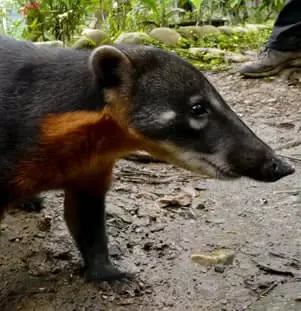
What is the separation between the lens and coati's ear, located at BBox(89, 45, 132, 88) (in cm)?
294

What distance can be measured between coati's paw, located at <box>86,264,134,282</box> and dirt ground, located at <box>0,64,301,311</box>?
4cm

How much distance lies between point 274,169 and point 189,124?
0.46m

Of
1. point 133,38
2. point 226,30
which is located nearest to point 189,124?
point 133,38

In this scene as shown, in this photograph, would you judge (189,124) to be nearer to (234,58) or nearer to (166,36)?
(234,58)

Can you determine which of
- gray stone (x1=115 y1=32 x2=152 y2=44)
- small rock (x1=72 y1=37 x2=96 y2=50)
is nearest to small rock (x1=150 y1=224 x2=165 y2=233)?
small rock (x1=72 y1=37 x2=96 y2=50)

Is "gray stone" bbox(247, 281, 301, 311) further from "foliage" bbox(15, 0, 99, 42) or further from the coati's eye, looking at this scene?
"foliage" bbox(15, 0, 99, 42)

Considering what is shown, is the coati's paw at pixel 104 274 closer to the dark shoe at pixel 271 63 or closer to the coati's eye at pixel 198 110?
the coati's eye at pixel 198 110

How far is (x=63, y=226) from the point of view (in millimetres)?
3889

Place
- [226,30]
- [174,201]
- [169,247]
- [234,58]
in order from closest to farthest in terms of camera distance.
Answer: [169,247]
[174,201]
[234,58]
[226,30]

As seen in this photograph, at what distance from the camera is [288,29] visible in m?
6.78

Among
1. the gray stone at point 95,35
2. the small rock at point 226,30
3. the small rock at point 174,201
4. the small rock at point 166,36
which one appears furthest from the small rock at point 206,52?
the small rock at point 174,201

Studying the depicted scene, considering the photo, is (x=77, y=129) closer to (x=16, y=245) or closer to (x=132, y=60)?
(x=132, y=60)

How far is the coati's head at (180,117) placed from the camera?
2.99m

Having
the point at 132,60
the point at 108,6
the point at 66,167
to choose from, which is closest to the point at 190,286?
the point at 66,167
